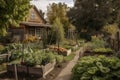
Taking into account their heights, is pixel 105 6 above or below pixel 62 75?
above

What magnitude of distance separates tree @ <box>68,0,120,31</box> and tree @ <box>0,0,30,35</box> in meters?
26.7

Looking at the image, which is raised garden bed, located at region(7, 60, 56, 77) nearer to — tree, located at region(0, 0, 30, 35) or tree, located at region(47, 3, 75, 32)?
tree, located at region(0, 0, 30, 35)

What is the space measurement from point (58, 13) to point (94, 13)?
953 centimetres

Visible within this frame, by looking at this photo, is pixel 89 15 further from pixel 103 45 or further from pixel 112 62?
pixel 112 62

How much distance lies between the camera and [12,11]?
436 inches

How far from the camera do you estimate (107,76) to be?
6781 mm

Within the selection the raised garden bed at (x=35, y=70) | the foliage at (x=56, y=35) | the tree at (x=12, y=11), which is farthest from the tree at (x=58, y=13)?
the raised garden bed at (x=35, y=70)

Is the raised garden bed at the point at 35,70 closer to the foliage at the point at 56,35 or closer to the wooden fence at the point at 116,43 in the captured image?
the wooden fence at the point at 116,43

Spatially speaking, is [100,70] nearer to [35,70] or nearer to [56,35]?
[35,70]

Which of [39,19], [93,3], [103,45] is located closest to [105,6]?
[93,3]

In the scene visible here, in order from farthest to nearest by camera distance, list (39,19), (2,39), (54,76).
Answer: (39,19)
(2,39)
(54,76)

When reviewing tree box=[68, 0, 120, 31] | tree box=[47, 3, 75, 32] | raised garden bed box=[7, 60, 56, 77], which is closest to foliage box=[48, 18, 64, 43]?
raised garden bed box=[7, 60, 56, 77]

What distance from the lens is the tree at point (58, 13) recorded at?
43.2 m

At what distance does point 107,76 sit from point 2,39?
915 inches
